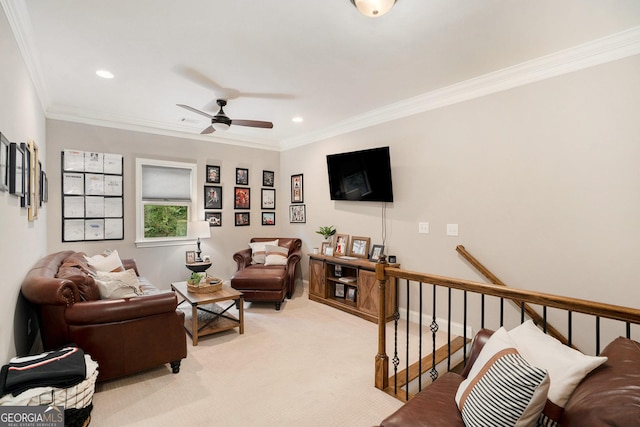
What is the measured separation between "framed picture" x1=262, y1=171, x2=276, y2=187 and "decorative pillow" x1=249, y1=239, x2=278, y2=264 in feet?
4.24

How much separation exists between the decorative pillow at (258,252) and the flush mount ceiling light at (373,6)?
3.86 metres

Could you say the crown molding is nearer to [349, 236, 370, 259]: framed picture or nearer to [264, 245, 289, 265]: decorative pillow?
[349, 236, 370, 259]: framed picture

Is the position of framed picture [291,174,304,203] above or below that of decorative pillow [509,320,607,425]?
above

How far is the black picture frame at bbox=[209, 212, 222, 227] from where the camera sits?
541 centimetres

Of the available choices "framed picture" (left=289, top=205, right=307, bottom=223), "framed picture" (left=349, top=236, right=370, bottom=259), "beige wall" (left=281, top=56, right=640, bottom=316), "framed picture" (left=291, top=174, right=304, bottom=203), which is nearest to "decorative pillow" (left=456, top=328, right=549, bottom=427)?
"beige wall" (left=281, top=56, right=640, bottom=316)

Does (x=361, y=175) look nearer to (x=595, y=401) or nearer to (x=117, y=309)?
(x=117, y=309)

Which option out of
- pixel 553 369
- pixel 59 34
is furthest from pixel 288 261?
pixel 553 369

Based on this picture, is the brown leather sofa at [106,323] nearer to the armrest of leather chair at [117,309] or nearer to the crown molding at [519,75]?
the armrest of leather chair at [117,309]

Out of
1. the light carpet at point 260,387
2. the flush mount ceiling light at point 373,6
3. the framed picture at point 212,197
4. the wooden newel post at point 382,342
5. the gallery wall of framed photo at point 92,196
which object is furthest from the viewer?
the framed picture at point 212,197

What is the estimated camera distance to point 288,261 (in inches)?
197

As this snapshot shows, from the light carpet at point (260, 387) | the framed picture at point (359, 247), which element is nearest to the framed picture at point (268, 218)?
the framed picture at point (359, 247)

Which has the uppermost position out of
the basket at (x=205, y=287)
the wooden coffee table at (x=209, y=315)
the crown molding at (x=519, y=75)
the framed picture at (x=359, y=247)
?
the crown molding at (x=519, y=75)

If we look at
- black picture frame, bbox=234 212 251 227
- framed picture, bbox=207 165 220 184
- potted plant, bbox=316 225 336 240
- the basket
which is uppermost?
framed picture, bbox=207 165 220 184

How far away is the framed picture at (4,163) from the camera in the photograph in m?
1.84
